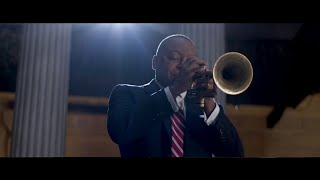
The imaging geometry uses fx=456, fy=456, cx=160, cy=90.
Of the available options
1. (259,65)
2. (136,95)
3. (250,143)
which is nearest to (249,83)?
(259,65)

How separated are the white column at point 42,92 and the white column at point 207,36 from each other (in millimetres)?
990

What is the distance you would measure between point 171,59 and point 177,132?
0.59m

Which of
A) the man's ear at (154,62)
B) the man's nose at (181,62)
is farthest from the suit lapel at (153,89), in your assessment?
the man's nose at (181,62)

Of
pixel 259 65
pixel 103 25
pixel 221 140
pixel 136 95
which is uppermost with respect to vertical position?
pixel 103 25

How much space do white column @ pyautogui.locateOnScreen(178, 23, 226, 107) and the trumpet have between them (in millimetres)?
82

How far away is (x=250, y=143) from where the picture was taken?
358cm

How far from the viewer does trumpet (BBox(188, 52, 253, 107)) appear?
3.60 meters

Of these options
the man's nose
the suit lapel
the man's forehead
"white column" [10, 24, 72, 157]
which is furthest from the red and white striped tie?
"white column" [10, 24, 72, 157]

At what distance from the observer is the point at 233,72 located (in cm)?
364

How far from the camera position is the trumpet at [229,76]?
3596mm

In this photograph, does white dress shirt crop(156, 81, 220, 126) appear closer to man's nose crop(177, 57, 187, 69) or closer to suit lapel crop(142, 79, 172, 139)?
suit lapel crop(142, 79, 172, 139)

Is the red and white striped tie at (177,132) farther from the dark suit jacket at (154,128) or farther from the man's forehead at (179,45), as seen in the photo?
the man's forehead at (179,45)
